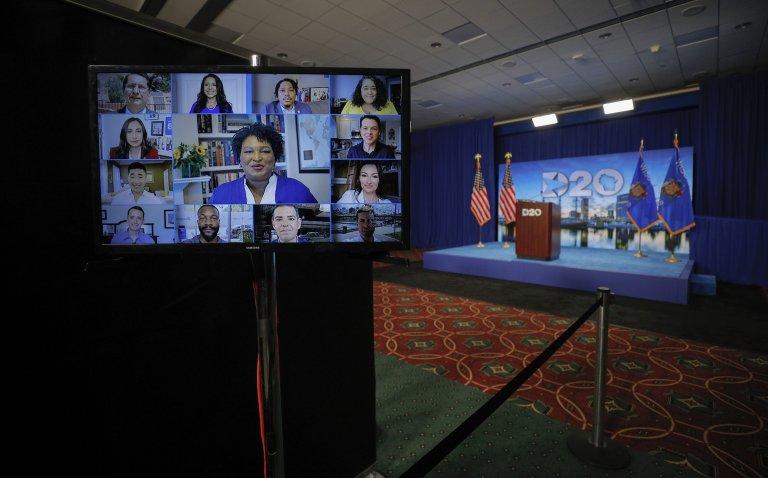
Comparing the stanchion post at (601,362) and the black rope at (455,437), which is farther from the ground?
the black rope at (455,437)

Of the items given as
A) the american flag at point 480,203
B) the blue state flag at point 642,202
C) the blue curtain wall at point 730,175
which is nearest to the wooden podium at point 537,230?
the blue state flag at point 642,202

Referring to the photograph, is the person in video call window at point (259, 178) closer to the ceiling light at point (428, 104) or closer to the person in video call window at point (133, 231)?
the person in video call window at point (133, 231)

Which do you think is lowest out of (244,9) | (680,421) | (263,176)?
(680,421)

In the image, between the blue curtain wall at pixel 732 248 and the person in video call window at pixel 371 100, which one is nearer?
the person in video call window at pixel 371 100

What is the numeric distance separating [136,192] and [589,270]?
A: 208 inches

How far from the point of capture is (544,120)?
8.15 metres

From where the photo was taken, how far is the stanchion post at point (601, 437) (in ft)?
5.44

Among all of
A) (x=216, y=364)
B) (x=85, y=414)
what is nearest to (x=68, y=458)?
(x=85, y=414)

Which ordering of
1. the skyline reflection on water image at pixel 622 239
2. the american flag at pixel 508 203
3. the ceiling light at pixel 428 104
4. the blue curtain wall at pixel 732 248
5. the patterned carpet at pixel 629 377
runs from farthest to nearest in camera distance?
Result: 1. the american flag at pixel 508 203
2. the ceiling light at pixel 428 104
3. the skyline reflection on water image at pixel 622 239
4. the blue curtain wall at pixel 732 248
5. the patterned carpet at pixel 629 377

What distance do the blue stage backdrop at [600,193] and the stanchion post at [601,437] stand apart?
6212 mm

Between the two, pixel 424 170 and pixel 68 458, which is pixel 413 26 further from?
pixel 424 170

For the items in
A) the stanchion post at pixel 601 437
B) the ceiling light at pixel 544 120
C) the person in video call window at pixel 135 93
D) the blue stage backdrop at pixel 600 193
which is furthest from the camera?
the ceiling light at pixel 544 120

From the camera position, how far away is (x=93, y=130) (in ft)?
2.54

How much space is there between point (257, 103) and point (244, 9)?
4003 millimetres
